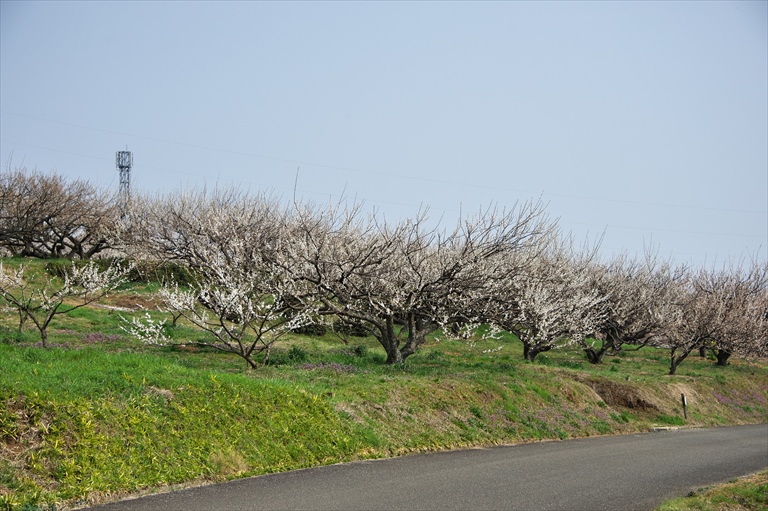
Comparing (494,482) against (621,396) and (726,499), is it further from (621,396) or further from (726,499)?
(621,396)

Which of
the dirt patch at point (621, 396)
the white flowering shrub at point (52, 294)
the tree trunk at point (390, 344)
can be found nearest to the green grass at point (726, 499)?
the tree trunk at point (390, 344)

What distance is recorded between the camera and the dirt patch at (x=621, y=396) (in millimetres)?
26109

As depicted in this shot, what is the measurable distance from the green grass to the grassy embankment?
18.8 ft

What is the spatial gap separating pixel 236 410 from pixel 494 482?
5.09 metres

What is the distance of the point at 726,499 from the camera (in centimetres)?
1248

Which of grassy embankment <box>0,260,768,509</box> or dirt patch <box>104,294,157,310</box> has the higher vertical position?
dirt patch <box>104,294,157,310</box>

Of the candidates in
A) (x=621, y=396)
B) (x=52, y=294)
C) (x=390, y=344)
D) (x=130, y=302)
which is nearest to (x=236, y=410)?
(x=390, y=344)

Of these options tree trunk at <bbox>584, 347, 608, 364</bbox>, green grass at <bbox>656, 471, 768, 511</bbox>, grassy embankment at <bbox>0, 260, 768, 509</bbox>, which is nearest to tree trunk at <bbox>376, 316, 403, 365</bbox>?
grassy embankment at <bbox>0, 260, 768, 509</bbox>

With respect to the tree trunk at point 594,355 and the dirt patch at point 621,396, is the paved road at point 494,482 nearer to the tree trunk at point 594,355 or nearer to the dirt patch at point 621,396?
the dirt patch at point 621,396

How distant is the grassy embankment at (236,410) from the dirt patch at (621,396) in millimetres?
56

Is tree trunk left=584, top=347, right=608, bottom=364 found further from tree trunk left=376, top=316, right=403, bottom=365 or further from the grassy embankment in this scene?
tree trunk left=376, top=316, right=403, bottom=365

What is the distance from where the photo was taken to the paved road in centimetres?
1087

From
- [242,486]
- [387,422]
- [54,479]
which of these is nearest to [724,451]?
[387,422]

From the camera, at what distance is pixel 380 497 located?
1140 cm
